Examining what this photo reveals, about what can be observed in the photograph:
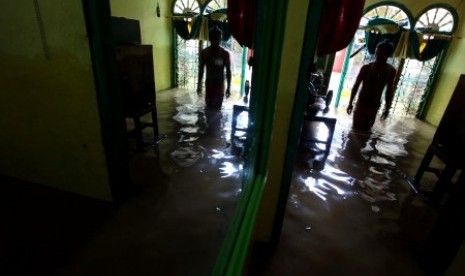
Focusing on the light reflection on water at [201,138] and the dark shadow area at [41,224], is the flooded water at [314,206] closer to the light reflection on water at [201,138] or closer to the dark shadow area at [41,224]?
the light reflection on water at [201,138]

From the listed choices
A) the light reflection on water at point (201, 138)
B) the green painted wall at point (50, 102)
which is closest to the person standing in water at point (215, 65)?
the light reflection on water at point (201, 138)

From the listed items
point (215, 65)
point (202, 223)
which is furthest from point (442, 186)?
point (215, 65)

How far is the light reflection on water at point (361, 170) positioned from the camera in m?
3.05

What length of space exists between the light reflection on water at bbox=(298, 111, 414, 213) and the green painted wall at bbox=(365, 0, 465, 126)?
1700mm

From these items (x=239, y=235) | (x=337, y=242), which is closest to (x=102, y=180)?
(x=239, y=235)

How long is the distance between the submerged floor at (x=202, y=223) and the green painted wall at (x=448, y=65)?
140 inches

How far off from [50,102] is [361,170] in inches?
147

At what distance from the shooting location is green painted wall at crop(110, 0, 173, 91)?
5.56m

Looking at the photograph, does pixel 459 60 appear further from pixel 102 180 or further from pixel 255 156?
pixel 102 180

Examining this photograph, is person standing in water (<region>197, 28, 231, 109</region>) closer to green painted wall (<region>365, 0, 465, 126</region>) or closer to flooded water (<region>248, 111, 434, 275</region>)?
flooded water (<region>248, 111, 434, 275</region>)

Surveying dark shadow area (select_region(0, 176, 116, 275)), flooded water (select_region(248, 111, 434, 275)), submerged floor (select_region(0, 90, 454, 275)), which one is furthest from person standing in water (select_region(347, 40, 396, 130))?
dark shadow area (select_region(0, 176, 116, 275))

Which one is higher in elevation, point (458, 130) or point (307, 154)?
point (458, 130)

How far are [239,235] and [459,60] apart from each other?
7.30 meters

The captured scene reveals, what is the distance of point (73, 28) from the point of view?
5.83 feet
